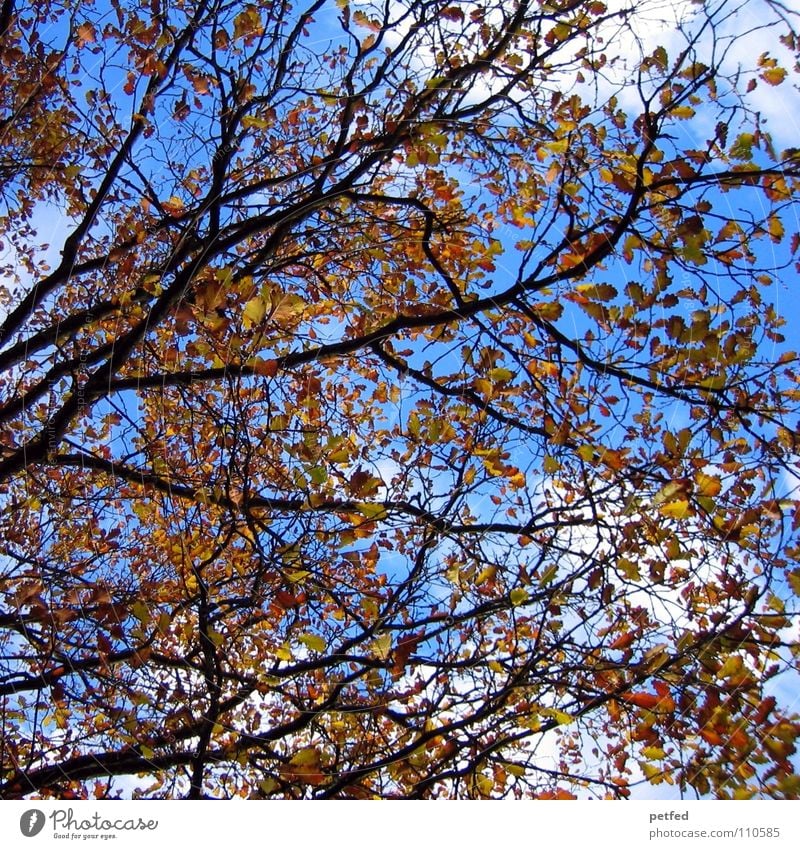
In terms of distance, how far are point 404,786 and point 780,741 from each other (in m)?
2.04

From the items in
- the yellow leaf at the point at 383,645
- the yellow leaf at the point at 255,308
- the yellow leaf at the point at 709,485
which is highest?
the yellow leaf at the point at 255,308

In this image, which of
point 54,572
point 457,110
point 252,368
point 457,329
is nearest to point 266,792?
point 54,572

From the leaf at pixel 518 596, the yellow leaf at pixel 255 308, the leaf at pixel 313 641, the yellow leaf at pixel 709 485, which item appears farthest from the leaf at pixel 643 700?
the yellow leaf at pixel 255 308

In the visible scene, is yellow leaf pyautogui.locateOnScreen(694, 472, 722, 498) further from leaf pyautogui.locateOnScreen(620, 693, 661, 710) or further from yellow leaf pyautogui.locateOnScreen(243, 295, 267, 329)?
yellow leaf pyautogui.locateOnScreen(243, 295, 267, 329)

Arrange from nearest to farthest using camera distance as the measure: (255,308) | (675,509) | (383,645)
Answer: (255,308) < (675,509) < (383,645)

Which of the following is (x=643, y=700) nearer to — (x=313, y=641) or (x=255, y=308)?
(x=313, y=641)

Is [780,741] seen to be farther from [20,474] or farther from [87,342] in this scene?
Result: [87,342]
